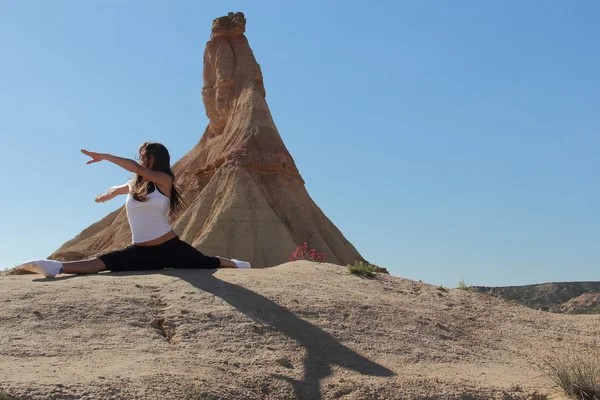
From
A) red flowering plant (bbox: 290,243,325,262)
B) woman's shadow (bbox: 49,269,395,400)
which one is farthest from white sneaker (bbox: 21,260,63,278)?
red flowering plant (bbox: 290,243,325,262)

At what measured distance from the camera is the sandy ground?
16.3 feet

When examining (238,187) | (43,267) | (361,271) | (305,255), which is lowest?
(43,267)

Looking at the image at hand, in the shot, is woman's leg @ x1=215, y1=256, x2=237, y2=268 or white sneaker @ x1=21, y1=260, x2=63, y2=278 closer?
white sneaker @ x1=21, y1=260, x2=63, y2=278

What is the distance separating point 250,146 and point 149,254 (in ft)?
98.4

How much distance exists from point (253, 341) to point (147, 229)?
221 centimetres

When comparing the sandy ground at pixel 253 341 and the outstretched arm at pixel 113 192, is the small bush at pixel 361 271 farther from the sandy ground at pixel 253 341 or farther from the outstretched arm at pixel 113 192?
the outstretched arm at pixel 113 192

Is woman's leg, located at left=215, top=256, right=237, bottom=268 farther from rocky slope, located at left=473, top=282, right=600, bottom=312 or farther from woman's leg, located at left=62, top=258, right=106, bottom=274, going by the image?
rocky slope, located at left=473, top=282, right=600, bottom=312

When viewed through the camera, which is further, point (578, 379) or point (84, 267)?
point (84, 267)

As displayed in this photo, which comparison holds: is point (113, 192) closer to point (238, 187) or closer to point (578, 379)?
point (578, 379)

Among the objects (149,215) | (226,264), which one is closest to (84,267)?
(149,215)

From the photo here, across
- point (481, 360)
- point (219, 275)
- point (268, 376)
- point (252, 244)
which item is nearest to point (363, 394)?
point (268, 376)

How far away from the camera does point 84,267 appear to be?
7469 millimetres

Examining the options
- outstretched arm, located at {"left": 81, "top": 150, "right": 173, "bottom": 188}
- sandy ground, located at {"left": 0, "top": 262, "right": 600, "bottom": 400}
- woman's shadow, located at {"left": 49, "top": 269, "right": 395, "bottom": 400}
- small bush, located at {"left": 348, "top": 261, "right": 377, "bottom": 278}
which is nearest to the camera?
sandy ground, located at {"left": 0, "top": 262, "right": 600, "bottom": 400}

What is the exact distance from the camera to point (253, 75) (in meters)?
40.8
